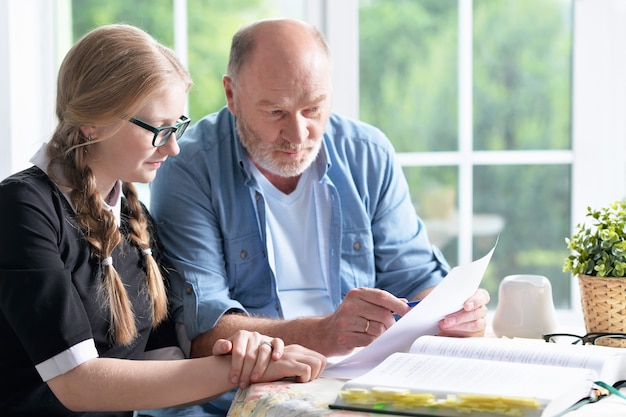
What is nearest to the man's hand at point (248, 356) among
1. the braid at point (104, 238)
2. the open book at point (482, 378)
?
the open book at point (482, 378)

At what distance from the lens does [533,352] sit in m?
1.37

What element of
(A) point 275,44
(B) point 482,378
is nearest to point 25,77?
(A) point 275,44

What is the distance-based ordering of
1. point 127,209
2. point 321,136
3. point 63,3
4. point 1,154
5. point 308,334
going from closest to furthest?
point 308,334
point 127,209
point 321,136
point 1,154
point 63,3

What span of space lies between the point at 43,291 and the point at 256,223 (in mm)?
646

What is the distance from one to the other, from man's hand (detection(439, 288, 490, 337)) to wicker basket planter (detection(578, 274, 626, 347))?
210 mm

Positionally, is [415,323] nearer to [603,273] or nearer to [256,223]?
[603,273]

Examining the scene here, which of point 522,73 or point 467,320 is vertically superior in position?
point 522,73

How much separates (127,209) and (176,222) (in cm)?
14

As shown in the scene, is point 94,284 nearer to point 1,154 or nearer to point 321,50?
point 321,50

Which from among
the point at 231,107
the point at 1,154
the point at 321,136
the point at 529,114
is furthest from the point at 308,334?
the point at 529,114

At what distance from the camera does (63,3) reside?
2988 mm

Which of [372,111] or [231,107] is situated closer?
[231,107]

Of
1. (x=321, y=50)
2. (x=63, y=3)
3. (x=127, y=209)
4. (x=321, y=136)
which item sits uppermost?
(x=63, y=3)

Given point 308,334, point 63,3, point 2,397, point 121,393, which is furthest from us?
point 63,3
